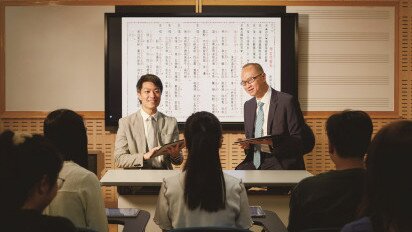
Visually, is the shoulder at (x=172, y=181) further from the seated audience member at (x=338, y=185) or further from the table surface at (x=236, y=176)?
the table surface at (x=236, y=176)

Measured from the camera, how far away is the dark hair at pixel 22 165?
1.36 meters

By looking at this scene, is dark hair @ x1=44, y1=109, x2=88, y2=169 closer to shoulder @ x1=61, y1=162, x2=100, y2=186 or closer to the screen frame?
shoulder @ x1=61, y1=162, x2=100, y2=186

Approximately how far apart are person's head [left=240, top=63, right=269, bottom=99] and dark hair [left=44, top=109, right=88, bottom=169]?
2.19 meters

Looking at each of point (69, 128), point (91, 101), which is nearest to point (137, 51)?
point (91, 101)

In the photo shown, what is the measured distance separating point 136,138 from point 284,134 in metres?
1.08

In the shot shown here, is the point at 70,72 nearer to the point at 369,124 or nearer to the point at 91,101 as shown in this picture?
the point at 91,101

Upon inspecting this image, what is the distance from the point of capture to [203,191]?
2.09 m

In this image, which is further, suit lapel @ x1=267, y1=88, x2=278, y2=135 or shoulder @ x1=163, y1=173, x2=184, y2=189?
suit lapel @ x1=267, y1=88, x2=278, y2=135

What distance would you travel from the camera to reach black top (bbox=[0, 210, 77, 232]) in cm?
132

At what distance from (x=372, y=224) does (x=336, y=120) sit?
86 centimetres

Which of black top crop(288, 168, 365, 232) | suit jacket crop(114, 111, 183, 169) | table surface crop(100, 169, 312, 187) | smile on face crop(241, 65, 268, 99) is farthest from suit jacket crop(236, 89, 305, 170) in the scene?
black top crop(288, 168, 365, 232)

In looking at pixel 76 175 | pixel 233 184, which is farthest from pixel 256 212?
pixel 76 175

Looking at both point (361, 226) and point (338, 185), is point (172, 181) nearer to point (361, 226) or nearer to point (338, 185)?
point (338, 185)

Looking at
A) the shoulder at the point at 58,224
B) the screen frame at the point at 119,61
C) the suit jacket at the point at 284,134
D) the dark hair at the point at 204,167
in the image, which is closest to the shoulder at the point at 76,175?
the dark hair at the point at 204,167
